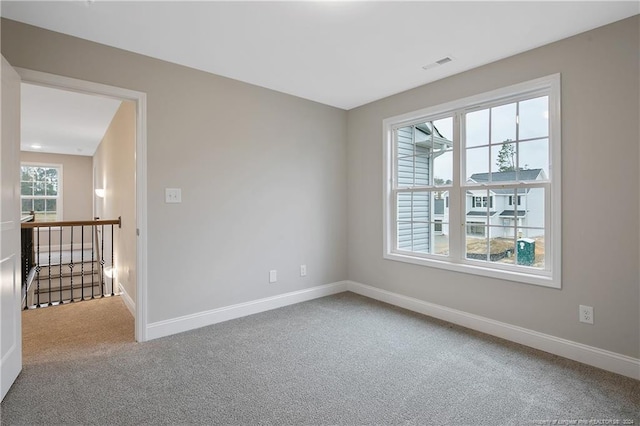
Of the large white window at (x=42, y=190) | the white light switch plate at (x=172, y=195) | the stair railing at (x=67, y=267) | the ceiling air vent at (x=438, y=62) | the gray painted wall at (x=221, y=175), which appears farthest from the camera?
the large white window at (x=42, y=190)

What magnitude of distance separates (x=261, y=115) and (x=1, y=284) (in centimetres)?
249

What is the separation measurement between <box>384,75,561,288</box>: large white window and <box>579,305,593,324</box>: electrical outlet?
8.6 inches

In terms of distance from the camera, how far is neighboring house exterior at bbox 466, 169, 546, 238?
2664 millimetres

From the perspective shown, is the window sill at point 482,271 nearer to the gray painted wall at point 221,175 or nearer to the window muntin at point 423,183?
the window muntin at point 423,183

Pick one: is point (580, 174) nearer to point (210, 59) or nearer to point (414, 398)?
point (414, 398)

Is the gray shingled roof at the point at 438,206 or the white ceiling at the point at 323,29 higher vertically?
the white ceiling at the point at 323,29

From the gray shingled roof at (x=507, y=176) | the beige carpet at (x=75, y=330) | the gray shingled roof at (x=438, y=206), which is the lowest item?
the beige carpet at (x=75, y=330)

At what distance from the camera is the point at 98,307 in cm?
360

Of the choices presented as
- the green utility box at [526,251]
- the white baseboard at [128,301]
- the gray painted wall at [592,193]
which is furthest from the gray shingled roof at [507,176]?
the white baseboard at [128,301]

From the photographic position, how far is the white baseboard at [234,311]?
283 cm

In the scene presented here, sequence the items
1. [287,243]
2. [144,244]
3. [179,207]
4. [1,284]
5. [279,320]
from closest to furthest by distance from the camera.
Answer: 1. [1,284]
2. [144,244]
3. [179,207]
4. [279,320]
5. [287,243]

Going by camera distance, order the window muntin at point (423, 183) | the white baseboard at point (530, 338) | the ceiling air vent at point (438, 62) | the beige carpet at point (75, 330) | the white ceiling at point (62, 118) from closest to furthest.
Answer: the white baseboard at point (530, 338), the beige carpet at point (75, 330), the ceiling air vent at point (438, 62), the window muntin at point (423, 183), the white ceiling at point (62, 118)

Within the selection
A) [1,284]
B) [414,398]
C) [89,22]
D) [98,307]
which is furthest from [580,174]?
[98,307]

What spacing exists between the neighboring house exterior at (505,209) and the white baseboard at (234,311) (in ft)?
6.15
